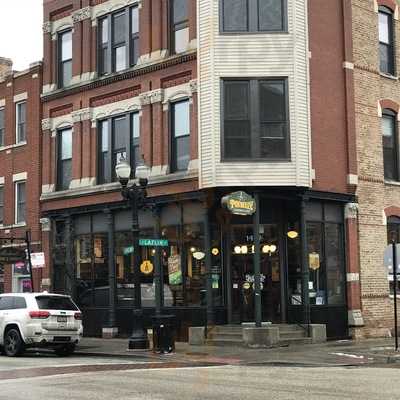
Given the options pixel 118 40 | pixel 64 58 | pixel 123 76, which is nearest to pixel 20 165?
pixel 64 58

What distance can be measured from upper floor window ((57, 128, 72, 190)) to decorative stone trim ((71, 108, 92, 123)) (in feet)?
2.26

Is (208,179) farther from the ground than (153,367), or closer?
farther from the ground

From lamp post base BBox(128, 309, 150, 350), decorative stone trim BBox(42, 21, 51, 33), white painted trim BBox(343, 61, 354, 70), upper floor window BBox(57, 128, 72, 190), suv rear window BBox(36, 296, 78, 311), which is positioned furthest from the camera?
decorative stone trim BBox(42, 21, 51, 33)

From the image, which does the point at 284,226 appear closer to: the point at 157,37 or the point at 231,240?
the point at 231,240

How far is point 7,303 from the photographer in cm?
2080

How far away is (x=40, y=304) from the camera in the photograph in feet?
66.6

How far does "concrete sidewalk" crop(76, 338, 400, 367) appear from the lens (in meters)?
17.5

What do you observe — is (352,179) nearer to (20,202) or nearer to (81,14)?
(81,14)

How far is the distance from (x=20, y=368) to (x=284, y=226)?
32.2ft

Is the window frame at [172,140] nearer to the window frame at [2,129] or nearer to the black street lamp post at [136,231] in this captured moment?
the black street lamp post at [136,231]

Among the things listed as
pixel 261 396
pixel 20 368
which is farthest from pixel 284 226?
pixel 261 396

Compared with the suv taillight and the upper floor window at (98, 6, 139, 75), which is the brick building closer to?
the upper floor window at (98, 6, 139, 75)

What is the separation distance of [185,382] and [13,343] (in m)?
8.33

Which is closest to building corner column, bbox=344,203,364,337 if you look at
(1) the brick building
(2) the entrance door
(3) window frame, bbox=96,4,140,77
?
(2) the entrance door
